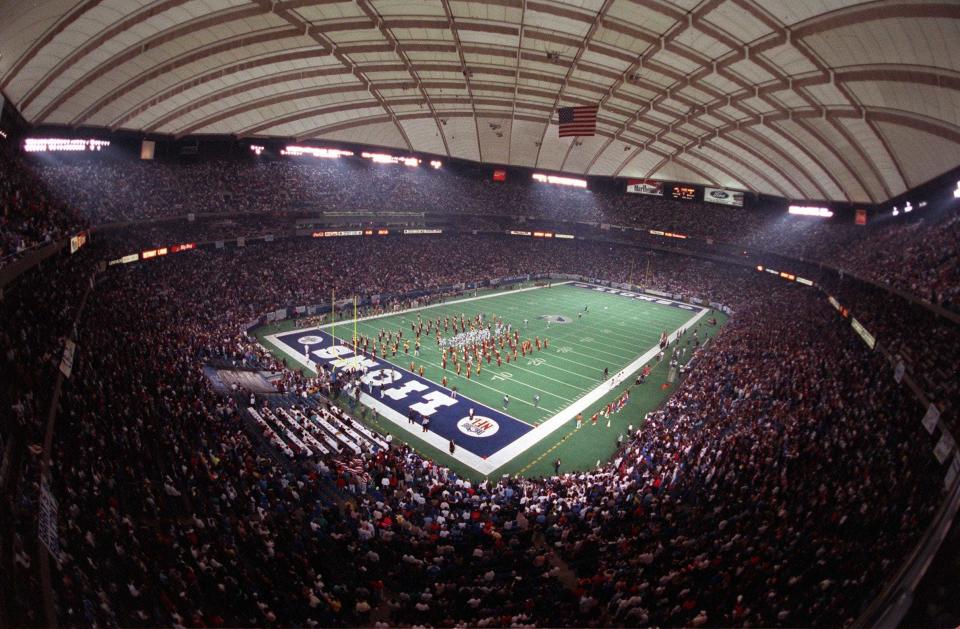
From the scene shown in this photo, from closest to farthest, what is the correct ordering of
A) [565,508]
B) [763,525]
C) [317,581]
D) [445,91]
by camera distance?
[317,581] < [763,525] < [565,508] < [445,91]

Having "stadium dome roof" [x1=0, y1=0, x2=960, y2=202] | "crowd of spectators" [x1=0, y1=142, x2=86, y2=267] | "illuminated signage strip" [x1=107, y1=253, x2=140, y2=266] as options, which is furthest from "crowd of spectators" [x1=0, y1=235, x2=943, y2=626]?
"stadium dome roof" [x1=0, y1=0, x2=960, y2=202]

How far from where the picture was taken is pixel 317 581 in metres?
10.3

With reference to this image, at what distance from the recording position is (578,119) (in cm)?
2847

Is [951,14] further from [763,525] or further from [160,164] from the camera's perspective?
[160,164]

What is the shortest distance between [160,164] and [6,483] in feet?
130

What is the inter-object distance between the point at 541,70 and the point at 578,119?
6810mm

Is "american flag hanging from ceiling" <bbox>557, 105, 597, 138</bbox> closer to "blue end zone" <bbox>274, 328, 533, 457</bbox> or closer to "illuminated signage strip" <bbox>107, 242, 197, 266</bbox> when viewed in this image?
"blue end zone" <bbox>274, 328, 533, 457</bbox>

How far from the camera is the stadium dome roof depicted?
Answer: 65.2 feet

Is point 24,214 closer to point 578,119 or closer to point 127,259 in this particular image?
point 127,259

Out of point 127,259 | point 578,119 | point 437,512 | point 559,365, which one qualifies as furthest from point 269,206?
point 437,512

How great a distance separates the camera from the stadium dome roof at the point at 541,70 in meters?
19.9

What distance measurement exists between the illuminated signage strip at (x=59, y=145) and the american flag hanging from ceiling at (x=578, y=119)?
3065 centimetres

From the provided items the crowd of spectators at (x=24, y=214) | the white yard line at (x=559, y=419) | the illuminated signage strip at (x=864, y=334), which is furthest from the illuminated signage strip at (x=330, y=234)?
the illuminated signage strip at (x=864, y=334)

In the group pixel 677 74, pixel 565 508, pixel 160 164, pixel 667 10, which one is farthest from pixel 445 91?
pixel 565 508
